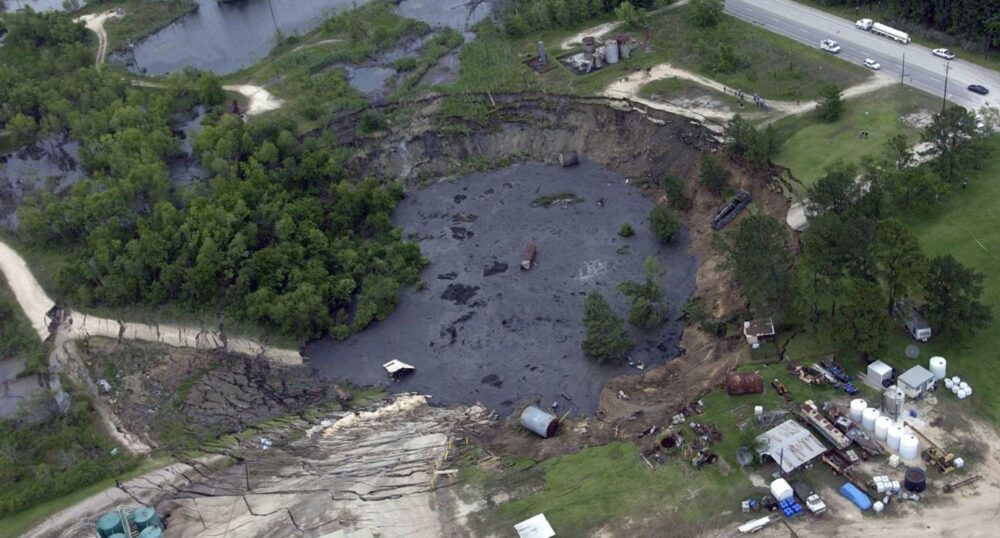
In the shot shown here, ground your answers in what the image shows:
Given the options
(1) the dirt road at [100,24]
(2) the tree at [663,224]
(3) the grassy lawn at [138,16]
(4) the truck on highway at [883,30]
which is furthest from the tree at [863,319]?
(3) the grassy lawn at [138,16]

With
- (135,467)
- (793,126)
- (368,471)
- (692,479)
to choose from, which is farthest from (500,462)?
(793,126)

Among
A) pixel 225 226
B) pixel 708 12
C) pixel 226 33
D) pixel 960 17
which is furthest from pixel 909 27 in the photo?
pixel 226 33

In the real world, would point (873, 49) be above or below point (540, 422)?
above

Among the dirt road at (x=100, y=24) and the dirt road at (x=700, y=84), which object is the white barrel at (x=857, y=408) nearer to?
A: the dirt road at (x=700, y=84)

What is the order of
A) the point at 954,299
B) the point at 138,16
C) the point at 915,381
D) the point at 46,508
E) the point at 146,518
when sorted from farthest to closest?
1. the point at 138,16
2. the point at 46,508
3. the point at 954,299
4. the point at 915,381
5. the point at 146,518

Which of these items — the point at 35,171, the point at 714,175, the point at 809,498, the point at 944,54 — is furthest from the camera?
the point at 35,171

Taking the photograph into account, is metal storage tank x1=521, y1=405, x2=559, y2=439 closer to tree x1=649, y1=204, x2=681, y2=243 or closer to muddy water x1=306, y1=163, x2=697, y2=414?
muddy water x1=306, y1=163, x2=697, y2=414

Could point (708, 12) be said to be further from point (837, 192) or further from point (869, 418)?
point (869, 418)
